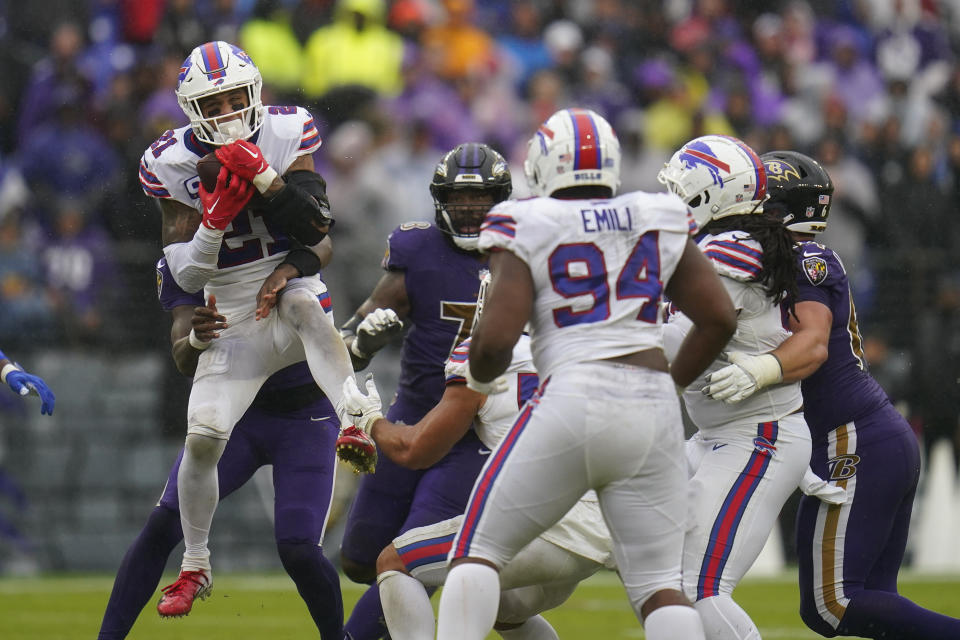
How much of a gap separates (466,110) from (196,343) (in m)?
6.95

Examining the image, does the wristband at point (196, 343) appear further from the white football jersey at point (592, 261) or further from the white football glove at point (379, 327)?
the white football jersey at point (592, 261)

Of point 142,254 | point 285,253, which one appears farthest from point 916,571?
point 285,253

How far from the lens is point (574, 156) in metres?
4.17

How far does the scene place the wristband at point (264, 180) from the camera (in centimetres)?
518

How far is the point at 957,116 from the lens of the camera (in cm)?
1282

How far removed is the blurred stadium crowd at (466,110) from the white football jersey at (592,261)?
6052 millimetres

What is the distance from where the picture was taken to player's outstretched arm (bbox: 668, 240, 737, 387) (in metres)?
4.20

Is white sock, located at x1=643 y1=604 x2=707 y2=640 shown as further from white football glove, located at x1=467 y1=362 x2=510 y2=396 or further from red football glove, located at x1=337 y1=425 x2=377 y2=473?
red football glove, located at x1=337 y1=425 x2=377 y2=473

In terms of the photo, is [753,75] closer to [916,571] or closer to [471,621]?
[916,571]

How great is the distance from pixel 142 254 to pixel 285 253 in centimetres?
516

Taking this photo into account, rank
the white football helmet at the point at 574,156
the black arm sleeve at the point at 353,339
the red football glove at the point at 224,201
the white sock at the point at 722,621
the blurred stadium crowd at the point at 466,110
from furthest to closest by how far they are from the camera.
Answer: the blurred stadium crowd at the point at 466,110 < the black arm sleeve at the point at 353,339 < the red football glove at the point at 224,201 < the white sock at the point at 722,621 < the white football helmet at the point at 574,156

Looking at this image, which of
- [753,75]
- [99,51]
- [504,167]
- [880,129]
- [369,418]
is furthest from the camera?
[753,75]

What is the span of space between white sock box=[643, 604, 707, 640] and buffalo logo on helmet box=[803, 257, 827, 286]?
4.67 ft

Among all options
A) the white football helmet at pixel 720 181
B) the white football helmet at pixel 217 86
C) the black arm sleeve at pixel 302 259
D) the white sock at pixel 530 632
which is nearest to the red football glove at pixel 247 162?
the white football helmet at pixel 217 86
